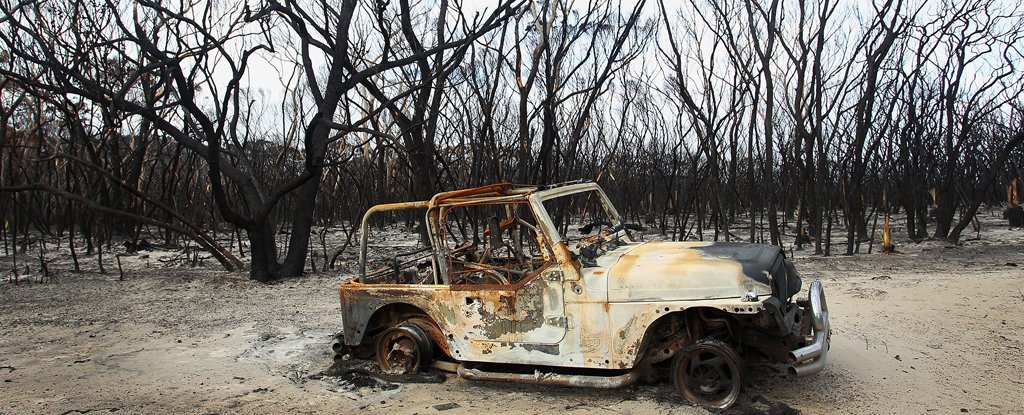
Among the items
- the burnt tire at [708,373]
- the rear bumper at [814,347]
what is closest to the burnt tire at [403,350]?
the burnt tire at [708,373]

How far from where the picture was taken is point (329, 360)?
17.6 ft

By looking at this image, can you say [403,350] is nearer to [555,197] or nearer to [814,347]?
[555,197]

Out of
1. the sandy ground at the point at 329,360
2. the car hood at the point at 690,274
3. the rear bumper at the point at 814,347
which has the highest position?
the car hood at the point at 690,274

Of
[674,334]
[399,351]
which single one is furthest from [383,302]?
[674,334]

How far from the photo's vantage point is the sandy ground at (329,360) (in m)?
4.12

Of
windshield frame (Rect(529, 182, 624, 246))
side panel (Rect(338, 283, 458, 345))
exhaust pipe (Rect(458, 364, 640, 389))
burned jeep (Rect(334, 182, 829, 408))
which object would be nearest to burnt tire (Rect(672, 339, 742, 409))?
burned jeep (Rect(334, 182, 829, 408))

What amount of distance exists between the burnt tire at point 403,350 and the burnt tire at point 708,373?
5.61ft

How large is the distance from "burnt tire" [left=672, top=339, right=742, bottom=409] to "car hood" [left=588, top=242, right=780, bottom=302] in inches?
12.4

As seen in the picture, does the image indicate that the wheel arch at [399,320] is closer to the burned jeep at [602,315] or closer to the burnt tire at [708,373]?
the burned jeep at [602,315]

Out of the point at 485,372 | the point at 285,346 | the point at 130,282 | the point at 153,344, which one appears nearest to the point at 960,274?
the point at 485,372

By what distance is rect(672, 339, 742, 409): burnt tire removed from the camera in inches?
150

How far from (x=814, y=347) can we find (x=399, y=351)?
2.67m

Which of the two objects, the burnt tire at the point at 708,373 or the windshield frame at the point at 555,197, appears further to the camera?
the windshield frame at the point at 555,197

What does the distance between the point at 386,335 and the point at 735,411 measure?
2.37 metres
